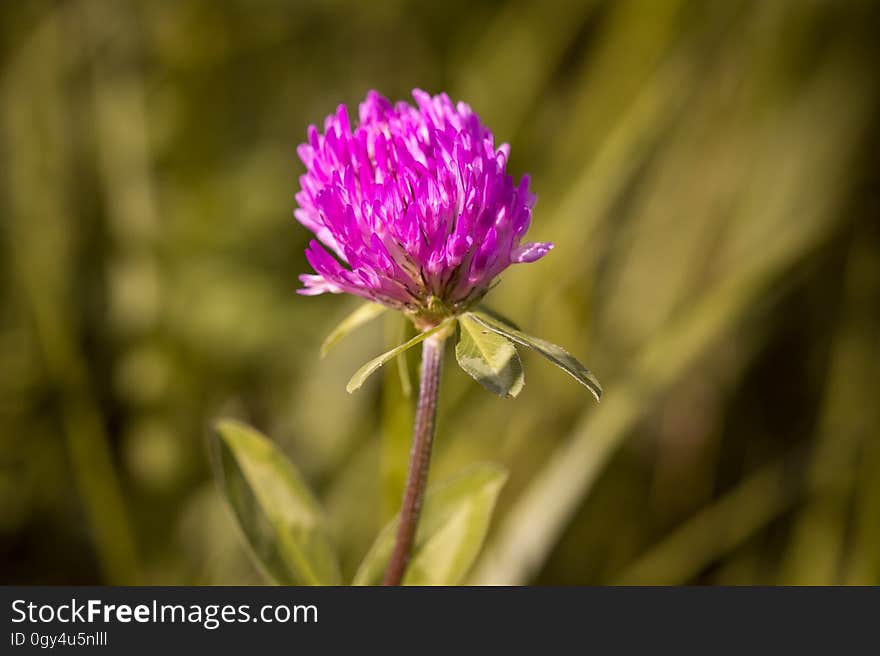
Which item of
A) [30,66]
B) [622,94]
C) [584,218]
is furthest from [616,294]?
[30,66]

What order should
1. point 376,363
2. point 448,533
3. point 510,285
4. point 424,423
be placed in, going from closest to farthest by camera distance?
point 376,363
point 424,423
point 448,533
point 510,285

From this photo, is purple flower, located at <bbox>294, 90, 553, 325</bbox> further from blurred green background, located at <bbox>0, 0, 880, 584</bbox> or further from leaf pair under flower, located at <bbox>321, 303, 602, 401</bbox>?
blurred green background, located at <bbox>0, 0, 880, 584</bbox>

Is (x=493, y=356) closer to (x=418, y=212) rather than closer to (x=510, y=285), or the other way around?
(x=418, y=212)

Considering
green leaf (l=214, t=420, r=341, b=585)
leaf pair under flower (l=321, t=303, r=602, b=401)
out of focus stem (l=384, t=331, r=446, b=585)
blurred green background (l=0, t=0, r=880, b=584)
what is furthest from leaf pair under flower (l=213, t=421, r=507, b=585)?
blurred green background (l=0, t=0, r=880, b=584)

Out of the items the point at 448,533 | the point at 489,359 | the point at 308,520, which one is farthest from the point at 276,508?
the point at 489,359

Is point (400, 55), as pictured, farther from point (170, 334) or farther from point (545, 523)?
point (545, 523)

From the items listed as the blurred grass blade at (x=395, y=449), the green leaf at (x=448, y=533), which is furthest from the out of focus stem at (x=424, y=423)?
the blurred grass blade at (x=395, y=449)

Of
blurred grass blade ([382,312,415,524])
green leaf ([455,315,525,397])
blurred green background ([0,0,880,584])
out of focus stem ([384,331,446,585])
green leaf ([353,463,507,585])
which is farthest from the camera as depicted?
blurred green background ([0,0,880,584])
